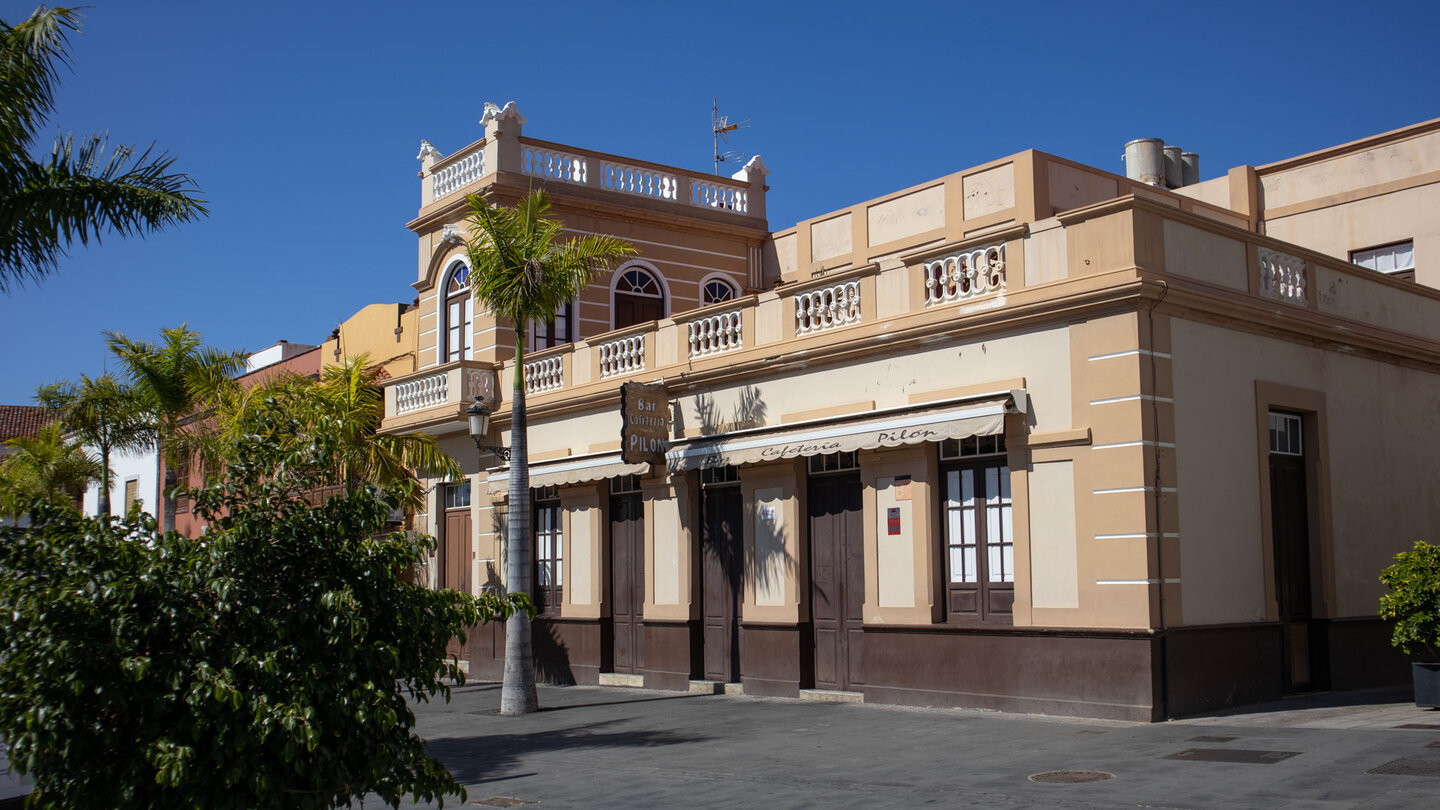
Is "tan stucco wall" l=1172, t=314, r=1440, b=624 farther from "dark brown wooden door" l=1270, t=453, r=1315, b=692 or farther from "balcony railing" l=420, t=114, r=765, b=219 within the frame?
"balcony railing" l=420, t=114, r=765, b=219

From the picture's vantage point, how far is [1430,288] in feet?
56.6

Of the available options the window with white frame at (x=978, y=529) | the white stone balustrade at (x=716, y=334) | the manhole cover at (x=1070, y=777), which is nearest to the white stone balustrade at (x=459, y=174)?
the white stone balustrade at (x=716, y=334)

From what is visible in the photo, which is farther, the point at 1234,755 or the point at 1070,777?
the point at 1234,755

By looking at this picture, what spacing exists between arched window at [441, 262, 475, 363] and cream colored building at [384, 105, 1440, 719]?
0.62 meters

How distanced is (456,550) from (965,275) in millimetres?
11932

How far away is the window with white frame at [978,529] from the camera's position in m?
13.9

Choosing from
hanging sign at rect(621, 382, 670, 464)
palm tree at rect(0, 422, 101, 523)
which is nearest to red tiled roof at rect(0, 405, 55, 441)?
palm tree at rect(0, 422, 101, 523)

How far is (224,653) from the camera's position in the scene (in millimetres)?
5695

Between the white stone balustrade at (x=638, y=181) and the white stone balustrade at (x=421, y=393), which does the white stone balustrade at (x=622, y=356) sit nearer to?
the white stone balustrade at (x=421, y=393)

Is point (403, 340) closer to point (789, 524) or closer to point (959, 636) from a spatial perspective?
point (789, 524)

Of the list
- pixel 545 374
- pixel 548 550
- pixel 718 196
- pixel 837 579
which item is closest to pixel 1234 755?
pixel 837 579

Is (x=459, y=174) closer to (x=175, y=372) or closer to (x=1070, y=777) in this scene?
(x=175, y=372)

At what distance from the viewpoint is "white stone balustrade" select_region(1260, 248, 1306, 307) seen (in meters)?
14.5

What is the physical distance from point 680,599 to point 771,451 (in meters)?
3.14
